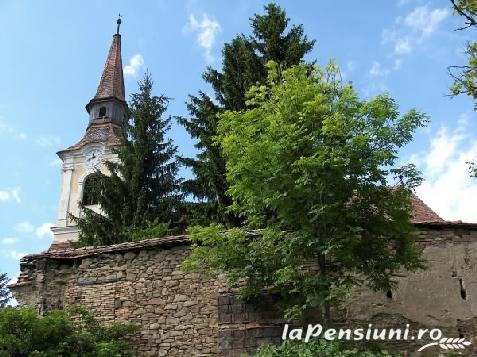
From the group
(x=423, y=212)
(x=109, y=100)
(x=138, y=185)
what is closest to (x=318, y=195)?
(x=423, y=212)

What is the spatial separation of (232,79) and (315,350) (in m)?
9.70

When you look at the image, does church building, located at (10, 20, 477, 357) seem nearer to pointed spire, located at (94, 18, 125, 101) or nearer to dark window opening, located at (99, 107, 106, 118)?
dark window opening, located at (99, 107, 106, 118)

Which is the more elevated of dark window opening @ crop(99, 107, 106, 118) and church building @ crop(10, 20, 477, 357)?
dark window opening @ crop(99, 107, 106, 118)

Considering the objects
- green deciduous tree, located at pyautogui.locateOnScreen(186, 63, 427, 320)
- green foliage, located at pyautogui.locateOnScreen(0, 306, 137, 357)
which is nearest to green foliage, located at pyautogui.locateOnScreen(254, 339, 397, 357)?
green deciduous tree, located at pyautogui.locateOnScreen(186, 63, 427, 320)

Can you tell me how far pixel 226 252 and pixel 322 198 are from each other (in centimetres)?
159

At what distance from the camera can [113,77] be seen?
106 feet

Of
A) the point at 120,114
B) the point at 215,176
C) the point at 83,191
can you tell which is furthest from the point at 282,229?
the point at 120,114

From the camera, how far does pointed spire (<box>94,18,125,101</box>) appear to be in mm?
31344

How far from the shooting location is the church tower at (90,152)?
2594cm

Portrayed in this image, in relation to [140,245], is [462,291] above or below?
below

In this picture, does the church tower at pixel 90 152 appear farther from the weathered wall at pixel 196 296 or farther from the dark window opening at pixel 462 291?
the dark window opening at pixel 462 291

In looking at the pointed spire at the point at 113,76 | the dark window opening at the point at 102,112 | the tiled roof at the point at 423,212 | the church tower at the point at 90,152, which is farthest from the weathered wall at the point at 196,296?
the pointed spire at the point at 113,76

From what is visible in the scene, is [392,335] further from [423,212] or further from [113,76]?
[113,76]

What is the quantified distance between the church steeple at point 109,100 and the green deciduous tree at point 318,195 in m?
22.4
